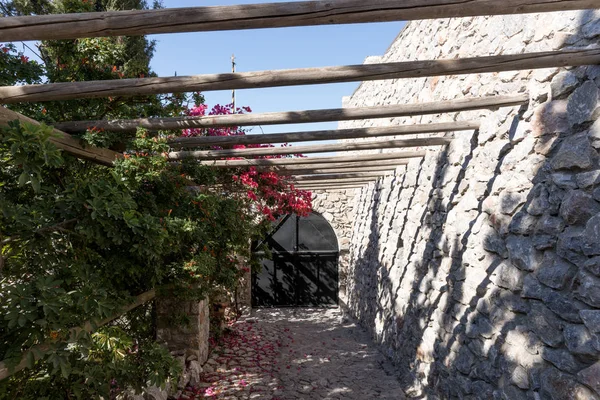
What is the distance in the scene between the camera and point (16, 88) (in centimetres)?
206

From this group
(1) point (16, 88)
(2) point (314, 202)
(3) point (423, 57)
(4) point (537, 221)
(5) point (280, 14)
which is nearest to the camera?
(5) point (280, 14)

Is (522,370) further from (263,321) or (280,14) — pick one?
(263,321)

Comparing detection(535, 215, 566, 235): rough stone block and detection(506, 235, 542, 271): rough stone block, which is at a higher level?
detection(535, 215, 566, 235): rough stone block

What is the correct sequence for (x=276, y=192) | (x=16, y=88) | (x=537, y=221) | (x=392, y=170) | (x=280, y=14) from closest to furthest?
(x=280, y=14), (x=16, y=88), (x=537, y=221), (x=276, y=192), (x=392, y=170)

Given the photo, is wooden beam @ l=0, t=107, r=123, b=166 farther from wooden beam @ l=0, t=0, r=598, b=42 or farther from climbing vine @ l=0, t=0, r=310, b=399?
wooden beam @ l=0, t=0, r=598, b=42

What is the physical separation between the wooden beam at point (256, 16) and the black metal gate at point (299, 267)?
8205 millimetres

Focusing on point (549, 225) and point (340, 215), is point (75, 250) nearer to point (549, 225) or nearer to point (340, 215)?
point (549, 225)

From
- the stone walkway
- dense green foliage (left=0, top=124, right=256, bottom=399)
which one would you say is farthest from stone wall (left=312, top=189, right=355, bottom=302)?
dense green foliage (left=0, top=124, right=256, bottom=399)

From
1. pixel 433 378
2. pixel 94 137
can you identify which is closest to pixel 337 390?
pixel 433 378

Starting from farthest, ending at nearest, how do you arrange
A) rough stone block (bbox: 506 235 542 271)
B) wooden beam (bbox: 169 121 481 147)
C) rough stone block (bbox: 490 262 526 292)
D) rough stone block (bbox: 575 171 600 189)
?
wooden beam (bbox: 169 121 481 147) < rough stone block (bbox: 490 262 526 292) < rough stone block (bbox: 506 235 542 271) < rough stone block (bbox: 575 171 600 189)

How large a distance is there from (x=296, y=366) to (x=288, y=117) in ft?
12.9

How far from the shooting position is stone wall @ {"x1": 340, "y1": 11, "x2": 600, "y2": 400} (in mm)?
2053

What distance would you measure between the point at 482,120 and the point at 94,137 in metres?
2.88

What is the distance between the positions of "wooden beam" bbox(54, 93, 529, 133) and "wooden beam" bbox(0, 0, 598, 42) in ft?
3.59
